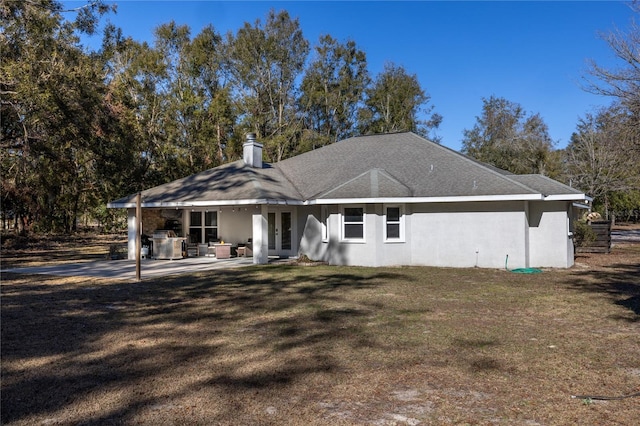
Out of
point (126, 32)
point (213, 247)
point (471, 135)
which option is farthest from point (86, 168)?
point (471, 135)

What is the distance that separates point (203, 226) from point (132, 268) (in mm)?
5530

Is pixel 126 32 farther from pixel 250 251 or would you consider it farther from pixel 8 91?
pixel 250 251

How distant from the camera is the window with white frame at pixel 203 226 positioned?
2073 centimetres

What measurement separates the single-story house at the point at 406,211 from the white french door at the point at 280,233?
0.04 meters

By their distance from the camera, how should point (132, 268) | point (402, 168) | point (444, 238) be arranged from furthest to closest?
point (402, 168) < point (444, 238) < point (132, 268)

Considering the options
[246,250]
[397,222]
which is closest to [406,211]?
[397,222]

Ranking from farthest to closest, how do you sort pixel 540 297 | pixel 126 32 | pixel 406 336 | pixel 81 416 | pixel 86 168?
pixel 126 32
pixel 86 168
pixel 540 297
pixel 406 336
pixel 81 416

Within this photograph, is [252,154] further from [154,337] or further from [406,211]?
[154,337]

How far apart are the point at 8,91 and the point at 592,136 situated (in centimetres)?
3688

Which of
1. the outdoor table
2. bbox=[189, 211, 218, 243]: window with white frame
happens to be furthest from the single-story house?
the outdoor table

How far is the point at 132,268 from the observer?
15523mm

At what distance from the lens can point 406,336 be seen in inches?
266

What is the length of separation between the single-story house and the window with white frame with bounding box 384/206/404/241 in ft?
0.12

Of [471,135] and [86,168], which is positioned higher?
[471,135]
